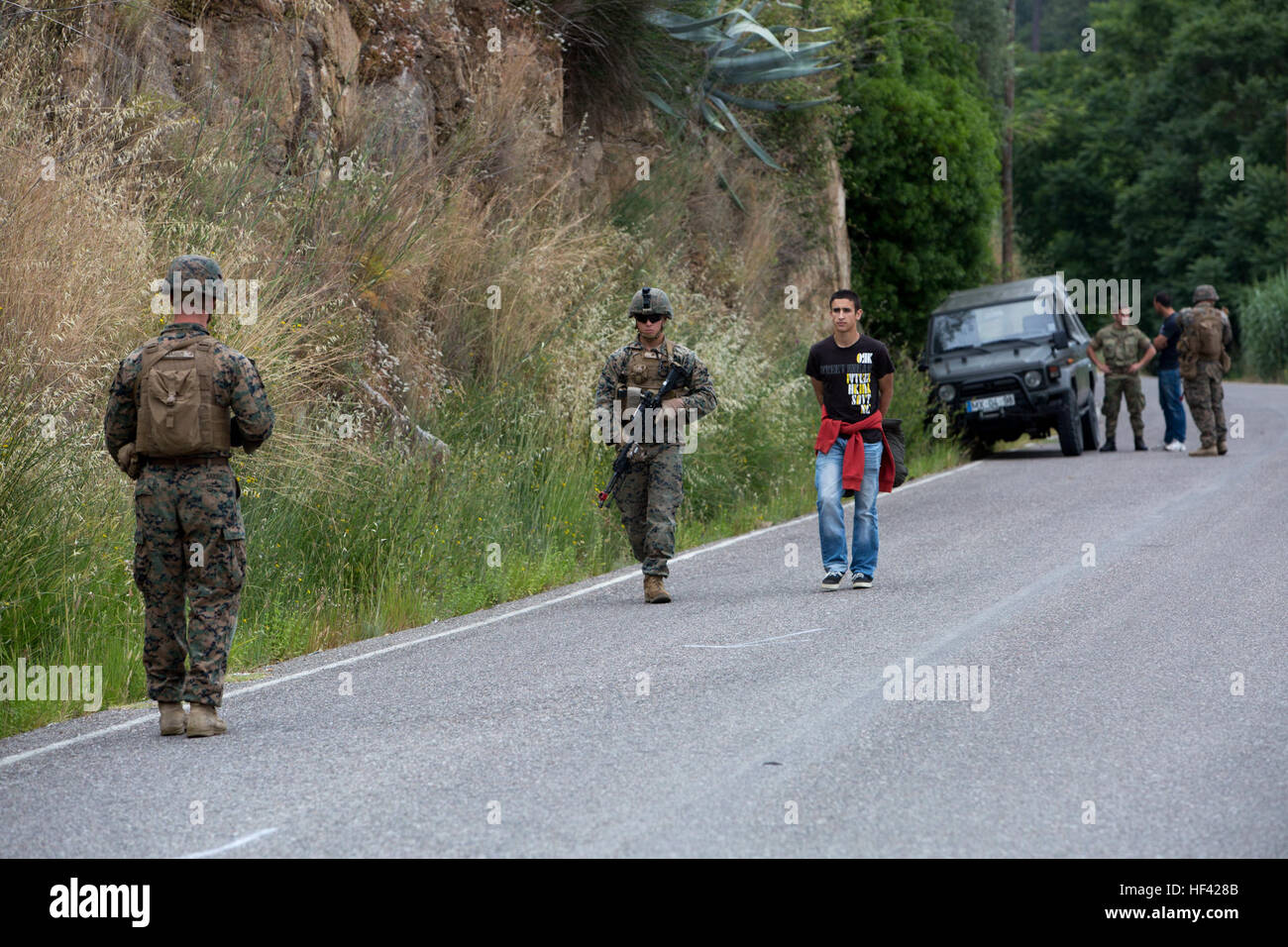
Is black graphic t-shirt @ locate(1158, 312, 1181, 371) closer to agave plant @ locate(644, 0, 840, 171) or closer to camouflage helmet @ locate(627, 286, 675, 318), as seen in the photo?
agave plant @ locate(644, 0, 840, 171)

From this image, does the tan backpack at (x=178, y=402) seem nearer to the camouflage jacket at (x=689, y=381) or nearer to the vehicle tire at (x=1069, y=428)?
the camouflage jacket at (x=689, y=381)

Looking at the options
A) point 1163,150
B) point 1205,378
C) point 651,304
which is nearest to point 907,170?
point 1205,378

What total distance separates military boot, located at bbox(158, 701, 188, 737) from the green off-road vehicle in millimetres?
15810

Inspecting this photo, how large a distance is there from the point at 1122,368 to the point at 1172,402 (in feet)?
2.58

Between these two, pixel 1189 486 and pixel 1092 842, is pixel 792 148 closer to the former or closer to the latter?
pixel 1189 486

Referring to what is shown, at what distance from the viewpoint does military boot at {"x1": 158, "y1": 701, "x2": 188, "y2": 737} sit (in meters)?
7.45

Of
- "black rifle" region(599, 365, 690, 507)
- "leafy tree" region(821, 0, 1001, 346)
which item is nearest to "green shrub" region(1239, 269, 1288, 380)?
"leafy tree" region(821, 0, 1001, 346)

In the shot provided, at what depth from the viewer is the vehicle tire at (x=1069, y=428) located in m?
21.6

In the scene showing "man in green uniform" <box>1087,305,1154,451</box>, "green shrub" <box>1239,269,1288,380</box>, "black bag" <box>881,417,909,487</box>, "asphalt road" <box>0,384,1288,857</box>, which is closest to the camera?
"asphalt road" <box>0,384,1288,857</box>

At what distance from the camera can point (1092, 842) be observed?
5.33m

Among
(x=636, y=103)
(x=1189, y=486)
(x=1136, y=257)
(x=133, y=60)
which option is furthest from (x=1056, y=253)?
(x=133, y=60)

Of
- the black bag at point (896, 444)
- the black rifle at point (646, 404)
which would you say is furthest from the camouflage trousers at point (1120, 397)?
the black rifle at point (646, 404)

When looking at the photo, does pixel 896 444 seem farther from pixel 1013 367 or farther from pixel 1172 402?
pixel 1172 402

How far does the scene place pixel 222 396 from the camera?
24.3 ft
